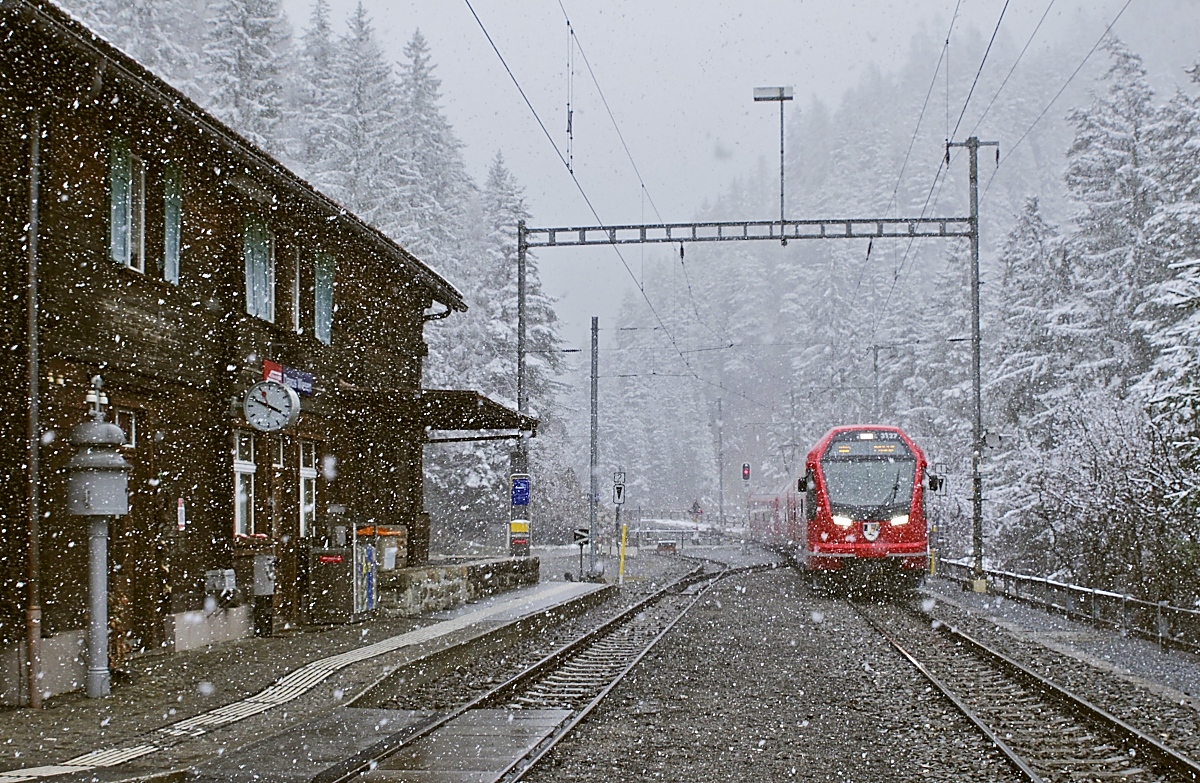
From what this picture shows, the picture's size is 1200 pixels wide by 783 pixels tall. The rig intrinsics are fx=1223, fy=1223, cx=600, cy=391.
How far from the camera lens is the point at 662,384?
108 meters

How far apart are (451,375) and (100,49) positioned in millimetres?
36268

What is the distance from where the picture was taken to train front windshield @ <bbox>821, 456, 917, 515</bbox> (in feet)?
80.1

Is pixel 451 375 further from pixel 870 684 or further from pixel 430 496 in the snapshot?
pixel 870 684

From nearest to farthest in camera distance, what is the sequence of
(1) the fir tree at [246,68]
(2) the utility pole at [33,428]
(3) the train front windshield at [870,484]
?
(2) the utility pole at [33,428] → (3) the train front windshield at [870,484] → (1) the fir tree at [246,68]

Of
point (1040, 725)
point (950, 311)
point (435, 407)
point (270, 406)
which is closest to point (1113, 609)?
point (1040, 725)

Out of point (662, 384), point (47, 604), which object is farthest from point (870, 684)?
point (662, 384)

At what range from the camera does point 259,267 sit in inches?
658

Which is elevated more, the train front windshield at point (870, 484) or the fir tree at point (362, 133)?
the fir tree at point (362, 133)

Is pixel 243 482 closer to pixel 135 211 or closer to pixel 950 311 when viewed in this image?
pixel 135 211

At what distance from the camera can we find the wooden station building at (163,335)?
10.9 metres

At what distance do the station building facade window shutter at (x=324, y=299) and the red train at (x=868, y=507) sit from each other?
35.9 feet

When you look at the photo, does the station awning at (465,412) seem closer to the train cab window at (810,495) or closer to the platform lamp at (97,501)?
the train cab window at (810,495)

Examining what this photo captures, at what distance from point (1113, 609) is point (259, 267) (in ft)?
43.7

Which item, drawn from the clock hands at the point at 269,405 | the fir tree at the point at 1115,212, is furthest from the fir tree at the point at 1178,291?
the clock hands at the point at 269,405
